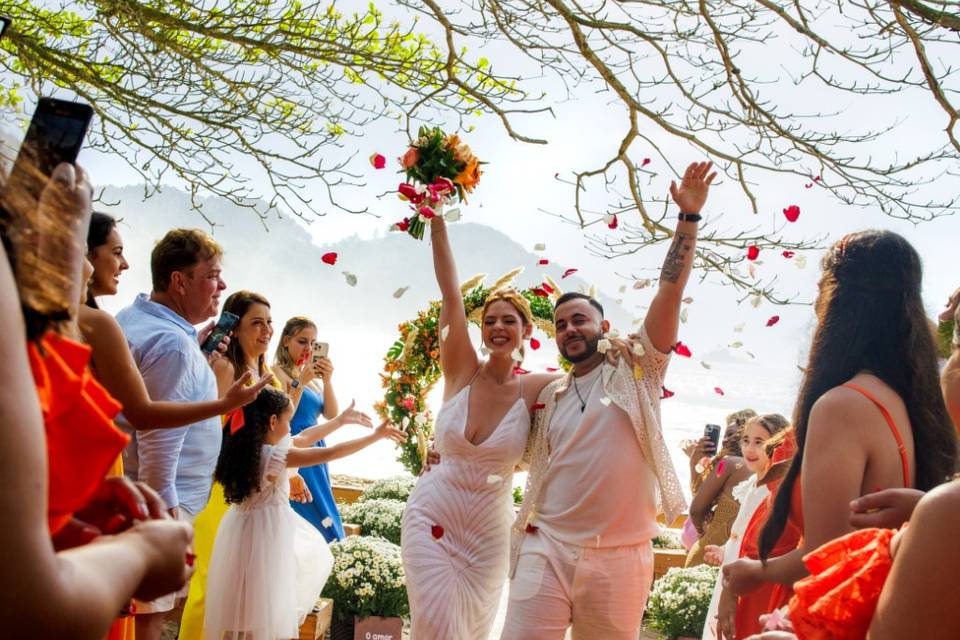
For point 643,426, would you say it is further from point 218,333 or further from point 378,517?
point 378,517

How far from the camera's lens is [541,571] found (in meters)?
4.00

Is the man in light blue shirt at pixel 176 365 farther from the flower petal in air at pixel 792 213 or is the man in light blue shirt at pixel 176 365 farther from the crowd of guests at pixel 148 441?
the flower petal in air at pixel 792 213

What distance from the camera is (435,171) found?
4.96 metres

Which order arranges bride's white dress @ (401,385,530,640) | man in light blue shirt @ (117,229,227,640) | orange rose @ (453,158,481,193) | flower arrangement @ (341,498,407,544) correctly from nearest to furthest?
man in light blue shirt @ (117,229,227,640), bride's white dress @ (401,385,530,640), orange rose @ (453,158,481,193), flower arrangement @ (341,498,407,544)

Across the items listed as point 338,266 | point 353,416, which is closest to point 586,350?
point 353,416

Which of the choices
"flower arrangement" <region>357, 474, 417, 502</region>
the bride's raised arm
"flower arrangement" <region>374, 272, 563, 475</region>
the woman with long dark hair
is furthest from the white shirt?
"flower arrangement" <region>357, 474, 417, 502</region>

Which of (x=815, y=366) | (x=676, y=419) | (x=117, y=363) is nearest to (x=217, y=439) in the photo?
(x=117, y=363)

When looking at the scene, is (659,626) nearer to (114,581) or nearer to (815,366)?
(815,366)

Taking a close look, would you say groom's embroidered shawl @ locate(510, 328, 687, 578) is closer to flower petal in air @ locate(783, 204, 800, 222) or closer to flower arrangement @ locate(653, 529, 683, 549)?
flower petal in air @ locate(783, 204, 800, 222)

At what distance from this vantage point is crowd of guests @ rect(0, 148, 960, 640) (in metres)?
1.15

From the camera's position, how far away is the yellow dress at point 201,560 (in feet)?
15.3

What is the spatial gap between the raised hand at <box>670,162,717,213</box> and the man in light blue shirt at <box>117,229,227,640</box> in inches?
87.6

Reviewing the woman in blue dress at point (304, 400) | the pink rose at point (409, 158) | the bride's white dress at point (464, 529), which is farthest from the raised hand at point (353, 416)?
the woman in blue dress at point (304, 400)

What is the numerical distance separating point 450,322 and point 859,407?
9.50 ft
